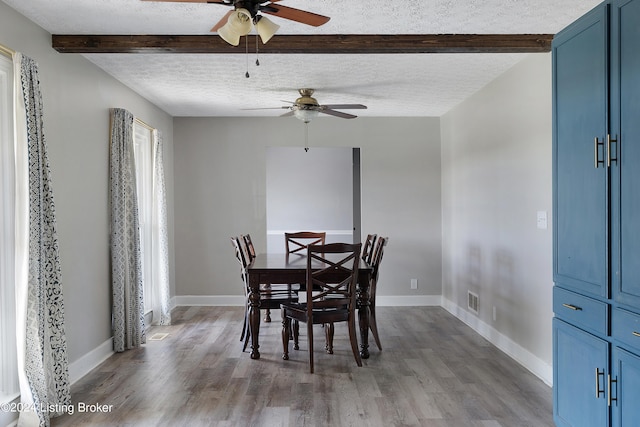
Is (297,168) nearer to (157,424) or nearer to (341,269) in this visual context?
(341,269)

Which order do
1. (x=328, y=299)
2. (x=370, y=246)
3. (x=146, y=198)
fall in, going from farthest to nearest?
(x=146, y=198), (x=370, y=246), (x=328, y=299)

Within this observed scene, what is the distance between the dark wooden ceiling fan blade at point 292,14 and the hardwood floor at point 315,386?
219 centimetres

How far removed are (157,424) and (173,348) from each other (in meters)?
1.57

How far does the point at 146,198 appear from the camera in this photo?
5078 mm

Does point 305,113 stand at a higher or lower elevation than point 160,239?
higher

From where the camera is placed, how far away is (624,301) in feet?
6.24

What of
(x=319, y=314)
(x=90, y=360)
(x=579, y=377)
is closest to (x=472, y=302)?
(x=319, y=314)

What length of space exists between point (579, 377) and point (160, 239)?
14.0 feet

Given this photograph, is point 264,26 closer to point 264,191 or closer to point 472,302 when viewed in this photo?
point 472,302

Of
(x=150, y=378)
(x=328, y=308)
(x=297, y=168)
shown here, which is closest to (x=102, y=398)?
(x=150, y=378)

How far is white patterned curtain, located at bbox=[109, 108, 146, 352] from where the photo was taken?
400 cm

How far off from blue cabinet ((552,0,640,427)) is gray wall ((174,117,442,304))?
A: 3.68m

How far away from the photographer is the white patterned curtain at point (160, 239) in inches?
201

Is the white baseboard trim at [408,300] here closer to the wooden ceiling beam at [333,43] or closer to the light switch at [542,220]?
the light switch at [542,220]
